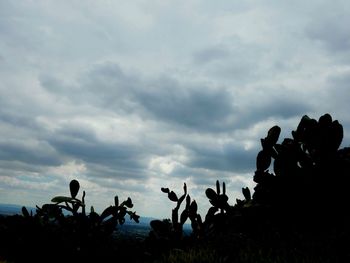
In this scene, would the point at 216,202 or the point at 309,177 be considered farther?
the point at 216,202

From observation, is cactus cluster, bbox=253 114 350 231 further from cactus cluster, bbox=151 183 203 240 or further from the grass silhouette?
cactus cluster, bbox=151 183 203 240

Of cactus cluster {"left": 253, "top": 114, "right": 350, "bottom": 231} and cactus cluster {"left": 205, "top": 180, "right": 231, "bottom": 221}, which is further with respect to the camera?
cactus cluster {"left": 205, "top": 180, "right": 231, "bottom": 221}

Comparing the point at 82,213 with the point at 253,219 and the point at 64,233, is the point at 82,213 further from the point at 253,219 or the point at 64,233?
the point at 253,219

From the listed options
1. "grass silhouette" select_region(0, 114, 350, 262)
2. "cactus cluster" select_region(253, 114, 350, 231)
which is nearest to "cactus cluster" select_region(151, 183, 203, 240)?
"grass silhouette" select_region(0, 114, 350, 262)

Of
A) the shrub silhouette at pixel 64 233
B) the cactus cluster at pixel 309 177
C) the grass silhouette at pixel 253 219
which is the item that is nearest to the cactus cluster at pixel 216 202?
the grass silhouette at pixel 253 219

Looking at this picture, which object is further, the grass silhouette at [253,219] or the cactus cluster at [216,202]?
the cactus cluster at [216,202]

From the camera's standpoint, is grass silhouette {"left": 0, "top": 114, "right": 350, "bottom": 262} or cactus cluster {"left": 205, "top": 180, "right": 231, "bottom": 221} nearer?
grass silhouette {"left": 0, "top": 114, "right": 350, "bottom": 262}

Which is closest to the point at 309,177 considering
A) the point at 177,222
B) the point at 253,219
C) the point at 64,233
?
the point at 253,219

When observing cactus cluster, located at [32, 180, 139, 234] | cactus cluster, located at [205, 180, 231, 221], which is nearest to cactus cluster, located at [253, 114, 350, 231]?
cactus cluster, located at [205, 180, 231, 221]

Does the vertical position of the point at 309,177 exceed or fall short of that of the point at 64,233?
it exceeds it

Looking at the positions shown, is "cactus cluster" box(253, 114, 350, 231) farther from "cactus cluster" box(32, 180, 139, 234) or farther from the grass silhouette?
"cactus cluster" box(32, 180, 139, 234)

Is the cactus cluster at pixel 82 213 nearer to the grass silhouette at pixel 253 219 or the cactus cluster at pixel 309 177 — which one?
the grass silhouette at pixel 253 219

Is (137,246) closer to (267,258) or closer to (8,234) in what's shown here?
(8,234)

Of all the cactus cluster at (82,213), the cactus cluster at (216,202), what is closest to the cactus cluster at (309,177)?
the cactus cluster at (216,202)
